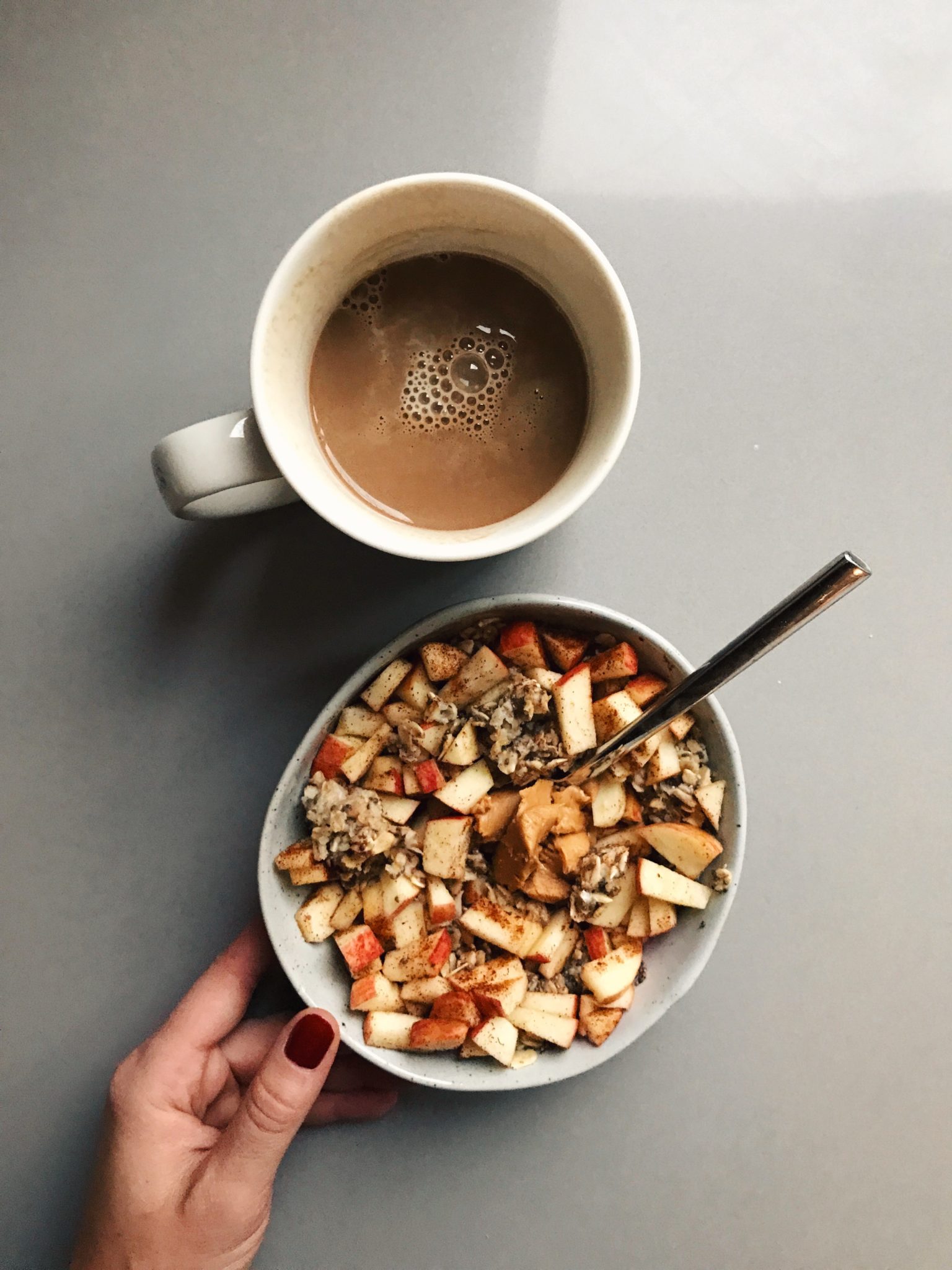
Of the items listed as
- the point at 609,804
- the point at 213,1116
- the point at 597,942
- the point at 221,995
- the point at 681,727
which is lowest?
the point at 213,1116

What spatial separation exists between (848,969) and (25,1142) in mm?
952

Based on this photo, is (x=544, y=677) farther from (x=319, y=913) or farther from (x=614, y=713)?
(x=319, y=913)

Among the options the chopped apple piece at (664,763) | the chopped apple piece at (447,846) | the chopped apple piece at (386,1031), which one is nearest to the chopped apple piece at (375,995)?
the chopped apple piece at (386,1031)

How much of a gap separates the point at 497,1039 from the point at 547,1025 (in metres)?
0.05

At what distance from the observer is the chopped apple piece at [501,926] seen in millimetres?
887

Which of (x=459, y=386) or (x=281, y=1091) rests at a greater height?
(x=459, y=386)

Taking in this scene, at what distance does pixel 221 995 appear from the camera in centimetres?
96

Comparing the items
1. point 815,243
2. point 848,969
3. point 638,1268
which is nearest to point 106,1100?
point 638,1268

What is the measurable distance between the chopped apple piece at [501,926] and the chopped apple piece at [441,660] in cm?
23

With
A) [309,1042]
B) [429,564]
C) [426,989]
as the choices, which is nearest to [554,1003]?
[426,989]

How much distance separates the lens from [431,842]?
0.90 m

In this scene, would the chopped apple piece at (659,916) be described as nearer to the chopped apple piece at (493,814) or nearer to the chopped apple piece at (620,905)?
the chopped apple piece at (620,905)

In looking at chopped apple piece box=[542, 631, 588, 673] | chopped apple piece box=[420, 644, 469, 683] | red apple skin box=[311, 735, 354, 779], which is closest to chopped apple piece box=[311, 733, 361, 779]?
red apple skin box=[311, 735, 354, 779]

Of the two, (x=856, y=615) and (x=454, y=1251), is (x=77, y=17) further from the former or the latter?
(x=454, y=1251)
